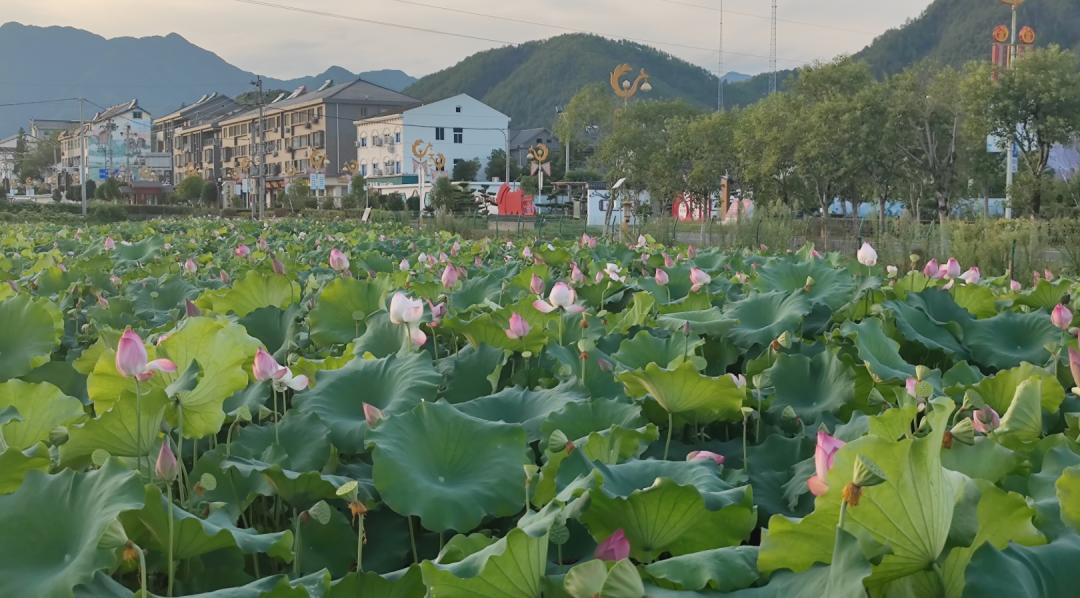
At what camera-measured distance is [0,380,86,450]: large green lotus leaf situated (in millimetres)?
1700

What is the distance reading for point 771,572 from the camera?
40.2 inches

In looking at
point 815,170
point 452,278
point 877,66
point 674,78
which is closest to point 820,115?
point 815,170

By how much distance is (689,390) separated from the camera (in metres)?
1.77

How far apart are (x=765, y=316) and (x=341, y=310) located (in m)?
1.16

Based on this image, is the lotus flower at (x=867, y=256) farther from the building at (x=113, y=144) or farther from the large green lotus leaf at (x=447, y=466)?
the building at (x=113, y=144)

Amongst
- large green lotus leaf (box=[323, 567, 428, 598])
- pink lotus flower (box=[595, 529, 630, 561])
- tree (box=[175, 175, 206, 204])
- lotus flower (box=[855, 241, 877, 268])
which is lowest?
large green lotus leaf (box=[323, 567, 428, 598])

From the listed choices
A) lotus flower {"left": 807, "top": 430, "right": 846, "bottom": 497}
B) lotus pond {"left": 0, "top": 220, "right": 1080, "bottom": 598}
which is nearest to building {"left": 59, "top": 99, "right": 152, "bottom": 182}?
lotus pond {"left": 0, "top": 220, "right": 1080, "bottom": 598}

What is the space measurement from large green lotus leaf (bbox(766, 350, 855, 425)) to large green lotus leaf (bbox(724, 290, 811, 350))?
1.16ft

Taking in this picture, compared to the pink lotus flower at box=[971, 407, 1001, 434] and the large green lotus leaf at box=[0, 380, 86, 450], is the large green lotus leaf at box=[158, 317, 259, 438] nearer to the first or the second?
the large green lotus leaf at box=[0, 380, 86, 450]

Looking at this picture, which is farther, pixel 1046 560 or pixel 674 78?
pixel 674 78

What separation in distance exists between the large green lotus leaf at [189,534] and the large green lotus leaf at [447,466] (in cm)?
18

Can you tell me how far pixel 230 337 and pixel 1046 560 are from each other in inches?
50.4

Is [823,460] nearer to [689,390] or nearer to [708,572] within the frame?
[708,572]

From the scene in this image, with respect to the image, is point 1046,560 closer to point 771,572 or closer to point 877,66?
point 771,572
